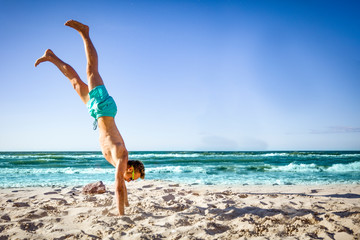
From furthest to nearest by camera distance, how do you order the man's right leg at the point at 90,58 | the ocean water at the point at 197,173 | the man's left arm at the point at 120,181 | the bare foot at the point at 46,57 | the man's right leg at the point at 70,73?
the ocean water at the point at 197,173, the bare foot at the point at 46,57, the man's right leg at the point at 70,73, the man's right leg at the point at 90,58, the man's left arm at the point at 120,181

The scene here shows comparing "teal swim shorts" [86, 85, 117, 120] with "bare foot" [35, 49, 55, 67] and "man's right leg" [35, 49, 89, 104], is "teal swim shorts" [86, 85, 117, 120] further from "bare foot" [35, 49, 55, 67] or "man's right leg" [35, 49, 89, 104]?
"bare foot" [35, 49, 55, 67]

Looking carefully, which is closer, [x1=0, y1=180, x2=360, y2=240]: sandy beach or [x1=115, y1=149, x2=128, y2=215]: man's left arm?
[x1=0, y1=180, x2=360, y2=240]: sandy beach

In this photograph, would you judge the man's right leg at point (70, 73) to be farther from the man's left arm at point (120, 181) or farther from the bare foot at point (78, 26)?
the man's left arm at point (120, 181)

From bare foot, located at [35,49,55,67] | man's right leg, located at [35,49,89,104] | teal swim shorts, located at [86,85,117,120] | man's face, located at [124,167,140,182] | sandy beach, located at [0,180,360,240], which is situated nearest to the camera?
sandy beach, located at [0,180,360,240]

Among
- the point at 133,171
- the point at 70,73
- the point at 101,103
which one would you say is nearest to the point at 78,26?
the point at 70,73

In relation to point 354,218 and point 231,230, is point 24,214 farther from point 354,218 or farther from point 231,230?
point 354,218

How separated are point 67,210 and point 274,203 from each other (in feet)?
14.2

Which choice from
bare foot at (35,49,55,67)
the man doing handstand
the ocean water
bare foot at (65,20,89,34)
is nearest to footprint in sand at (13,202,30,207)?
the man doing handstand

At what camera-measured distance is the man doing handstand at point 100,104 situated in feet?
13.9

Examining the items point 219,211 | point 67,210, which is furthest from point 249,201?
point 67,210

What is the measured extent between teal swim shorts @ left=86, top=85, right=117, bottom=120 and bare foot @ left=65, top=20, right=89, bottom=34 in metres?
1.31

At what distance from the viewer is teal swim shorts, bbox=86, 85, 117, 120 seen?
4.49 meters

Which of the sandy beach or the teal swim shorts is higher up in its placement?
the teal swim shorts

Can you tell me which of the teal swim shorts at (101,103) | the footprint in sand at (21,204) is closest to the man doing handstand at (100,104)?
the teal swim shorts at (101,103)
